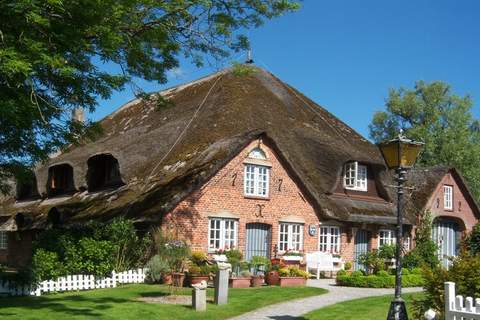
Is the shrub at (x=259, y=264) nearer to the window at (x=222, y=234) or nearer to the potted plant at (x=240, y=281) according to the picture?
the potted plant at (x=240, y=281)

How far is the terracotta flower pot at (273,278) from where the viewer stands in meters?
21.7

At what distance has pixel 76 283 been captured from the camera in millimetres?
20359

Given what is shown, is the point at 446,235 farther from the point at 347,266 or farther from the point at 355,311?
the point at 355,311

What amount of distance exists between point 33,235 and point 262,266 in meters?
13.4

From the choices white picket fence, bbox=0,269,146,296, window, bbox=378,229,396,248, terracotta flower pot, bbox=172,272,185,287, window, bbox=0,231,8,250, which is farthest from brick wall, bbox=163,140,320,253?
window, bbox=0,231,8,250

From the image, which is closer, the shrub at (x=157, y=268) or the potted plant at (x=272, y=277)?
the shrub at (x=157, y=268)

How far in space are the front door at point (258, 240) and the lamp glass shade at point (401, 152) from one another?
13.7 metres

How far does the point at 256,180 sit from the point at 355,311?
35.2ft

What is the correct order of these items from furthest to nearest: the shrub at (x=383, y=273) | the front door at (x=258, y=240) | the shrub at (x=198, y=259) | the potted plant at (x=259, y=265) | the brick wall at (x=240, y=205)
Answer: the front door at (x=258, y=240), the brick wall at (x=240, y=205), the potted plant at (x=259, y=265), the shrub at (x=383, y=273), the shrub at (x=198, y=259)

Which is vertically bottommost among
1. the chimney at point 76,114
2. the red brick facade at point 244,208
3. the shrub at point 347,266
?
the shrub at point 347,266

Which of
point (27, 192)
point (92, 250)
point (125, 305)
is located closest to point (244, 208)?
point (92, 250)

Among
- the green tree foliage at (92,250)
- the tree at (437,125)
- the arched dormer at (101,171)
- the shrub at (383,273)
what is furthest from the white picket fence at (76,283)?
the tree at (437,125)

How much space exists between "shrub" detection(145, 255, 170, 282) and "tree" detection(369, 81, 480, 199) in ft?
114

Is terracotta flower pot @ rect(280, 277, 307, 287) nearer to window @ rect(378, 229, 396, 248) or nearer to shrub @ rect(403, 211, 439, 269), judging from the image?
shrub @ rect(403, 211, 439, 269)
